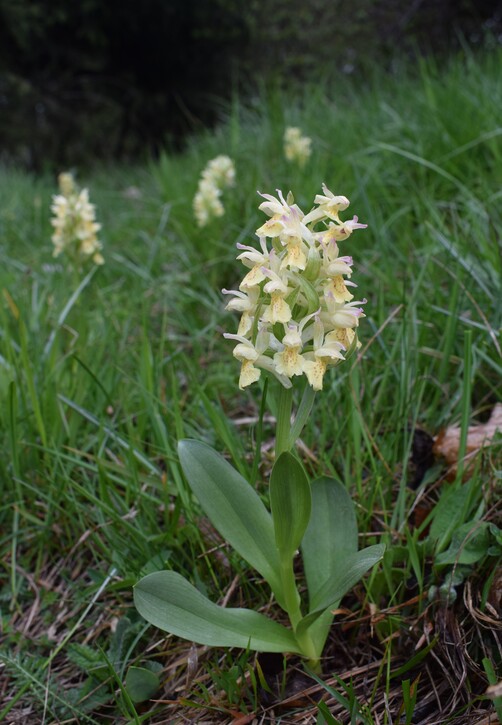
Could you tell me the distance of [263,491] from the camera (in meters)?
1.43

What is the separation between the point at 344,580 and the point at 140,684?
0.43 metres

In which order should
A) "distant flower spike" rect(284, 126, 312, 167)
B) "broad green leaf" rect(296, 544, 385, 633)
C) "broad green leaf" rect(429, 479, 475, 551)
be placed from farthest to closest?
"distant flower spike" rect(284, 126, 312, 167), "broad green leaf" rect(429, 479, 475, 551), "broad green leaf" rect(296, 544, 385, 633)

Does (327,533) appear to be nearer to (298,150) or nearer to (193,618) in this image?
(193,618)

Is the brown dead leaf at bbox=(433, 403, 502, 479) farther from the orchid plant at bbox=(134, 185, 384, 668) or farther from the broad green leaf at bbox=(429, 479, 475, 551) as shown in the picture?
the orchid plant at bbox=(134, 185, 384, 668)

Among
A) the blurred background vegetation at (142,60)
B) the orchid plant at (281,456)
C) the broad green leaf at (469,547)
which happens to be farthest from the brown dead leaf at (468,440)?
the blurred background vegetation at (142,60)

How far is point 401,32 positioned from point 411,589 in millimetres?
7259

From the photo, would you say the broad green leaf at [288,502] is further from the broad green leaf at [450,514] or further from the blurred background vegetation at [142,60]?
the blurred background vegetation at [142,60]

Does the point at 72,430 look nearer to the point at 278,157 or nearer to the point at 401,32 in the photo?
the point at 278,157

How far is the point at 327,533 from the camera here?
118 centimetres

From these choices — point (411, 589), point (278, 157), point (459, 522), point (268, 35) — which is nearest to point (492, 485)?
point (459, 522)

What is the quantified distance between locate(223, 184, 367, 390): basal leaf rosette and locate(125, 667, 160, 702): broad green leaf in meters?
0.55

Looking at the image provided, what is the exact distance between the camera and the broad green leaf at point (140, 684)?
1.12m

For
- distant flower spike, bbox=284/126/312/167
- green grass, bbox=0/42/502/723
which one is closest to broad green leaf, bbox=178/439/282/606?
green grass, bbox=0/42/502/723

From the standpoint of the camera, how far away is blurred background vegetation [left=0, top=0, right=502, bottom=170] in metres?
7.79
